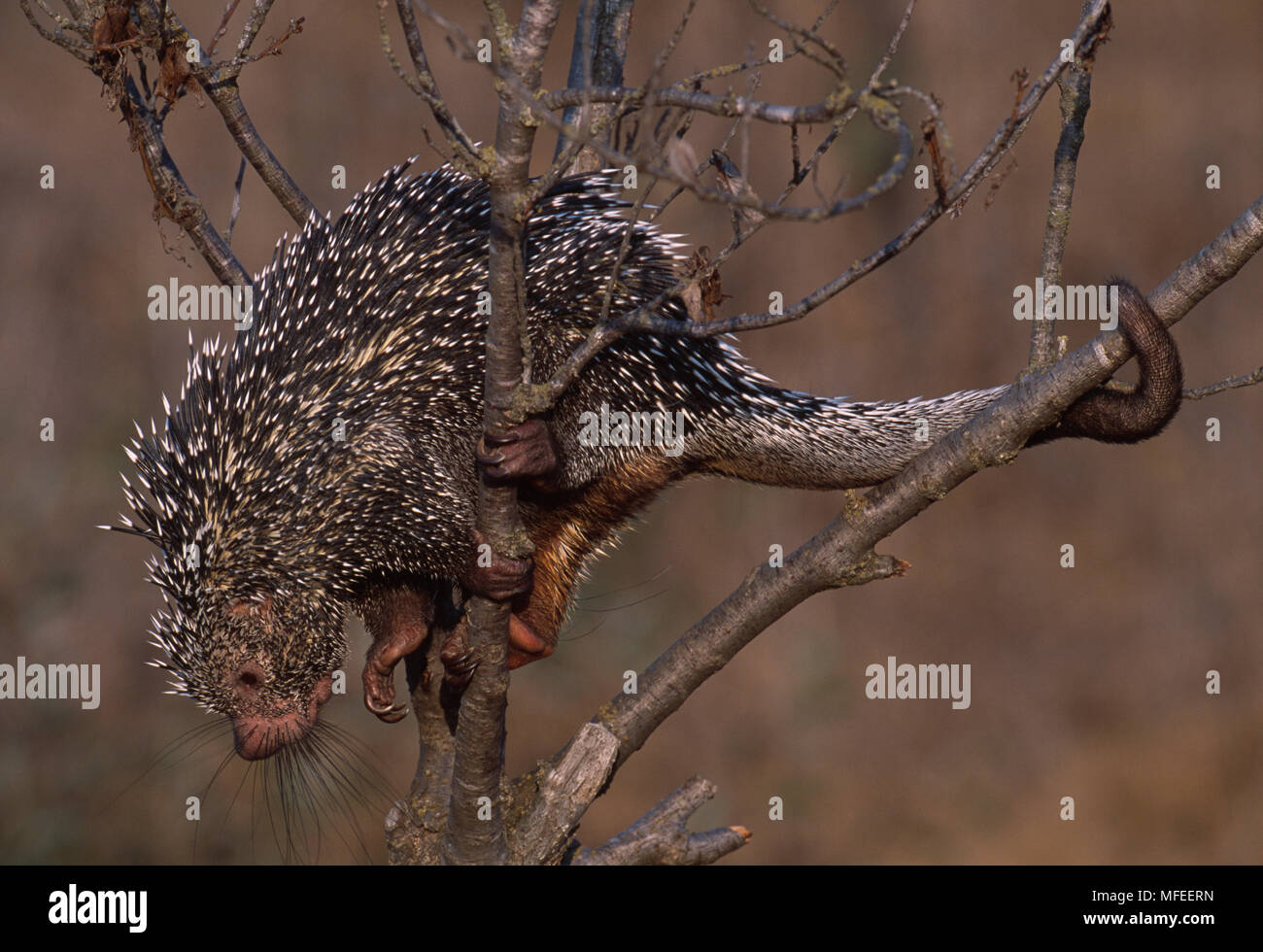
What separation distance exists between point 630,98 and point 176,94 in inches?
85.6

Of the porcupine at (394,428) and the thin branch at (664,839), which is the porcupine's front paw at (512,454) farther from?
the thin branch at (664,839)

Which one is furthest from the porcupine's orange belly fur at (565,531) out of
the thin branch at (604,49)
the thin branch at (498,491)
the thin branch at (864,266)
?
the thin branch at (604,49)

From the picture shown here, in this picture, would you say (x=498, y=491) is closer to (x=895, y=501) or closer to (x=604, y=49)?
(x=895, y=501)

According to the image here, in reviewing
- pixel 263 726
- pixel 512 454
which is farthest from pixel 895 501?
pixel 263 726

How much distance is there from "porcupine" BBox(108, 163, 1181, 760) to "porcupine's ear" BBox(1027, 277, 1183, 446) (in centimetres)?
36

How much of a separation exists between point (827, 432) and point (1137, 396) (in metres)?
0.86

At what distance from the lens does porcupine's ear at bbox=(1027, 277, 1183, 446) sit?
272 centimetres

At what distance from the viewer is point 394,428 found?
135 inches

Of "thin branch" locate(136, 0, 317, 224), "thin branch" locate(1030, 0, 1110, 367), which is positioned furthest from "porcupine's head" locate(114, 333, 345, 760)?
"thin branch" locate(1030, 0, 1110, 367)

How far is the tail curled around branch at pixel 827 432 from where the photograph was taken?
11.0ft

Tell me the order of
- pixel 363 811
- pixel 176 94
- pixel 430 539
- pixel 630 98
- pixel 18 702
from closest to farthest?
pixel 630 98 < pixel 430 539 < pixel 176 94 < pixel 18 702 < pixel 363 811

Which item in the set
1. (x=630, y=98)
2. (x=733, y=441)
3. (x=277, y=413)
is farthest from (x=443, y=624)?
(x=630, y=98)

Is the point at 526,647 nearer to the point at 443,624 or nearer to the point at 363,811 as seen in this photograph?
the point at 443,624

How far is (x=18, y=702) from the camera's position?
28.7ft
